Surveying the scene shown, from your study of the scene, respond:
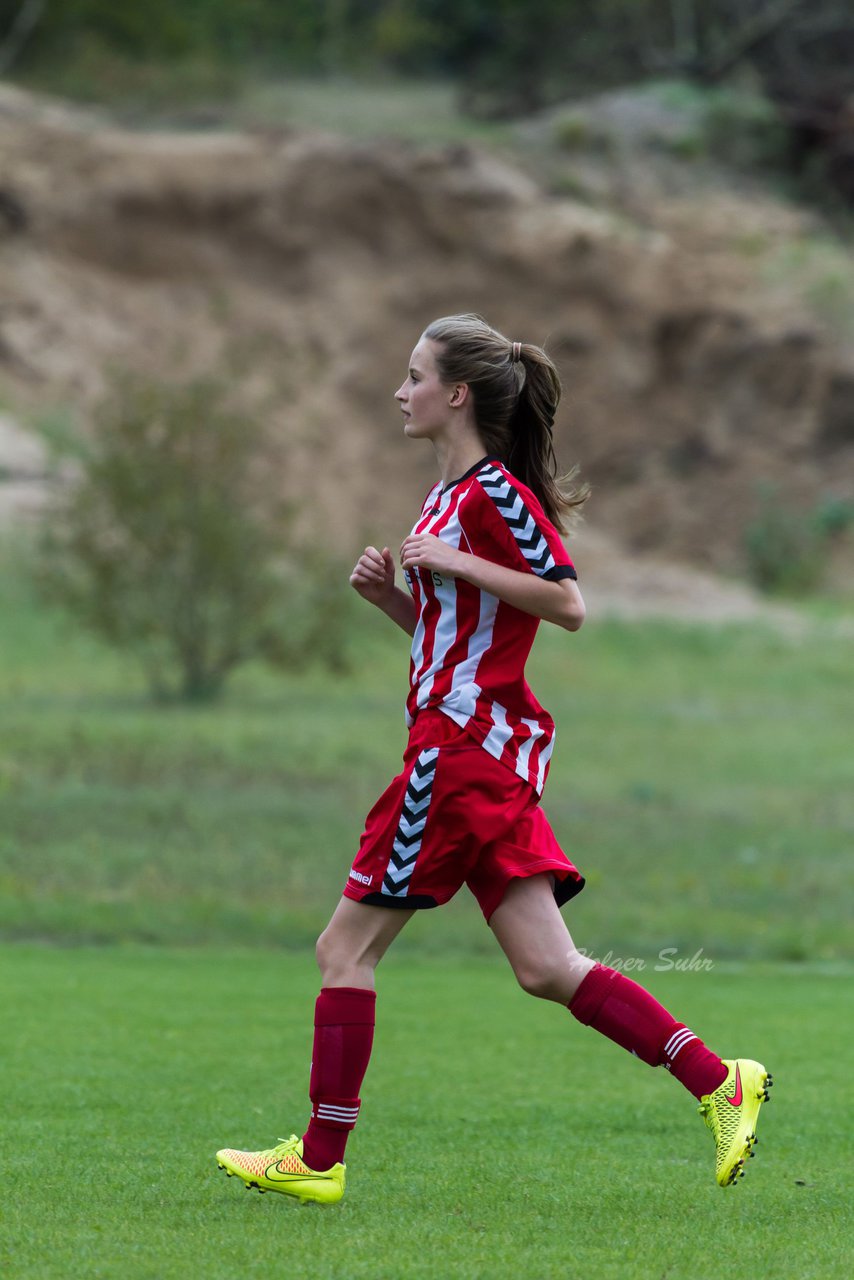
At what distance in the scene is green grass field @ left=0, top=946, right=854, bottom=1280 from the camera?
3.98 m

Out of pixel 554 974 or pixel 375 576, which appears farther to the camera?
pixel 375 576

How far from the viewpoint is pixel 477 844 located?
4.45 meters

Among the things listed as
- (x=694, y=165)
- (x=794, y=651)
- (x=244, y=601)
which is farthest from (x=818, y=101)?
(x=244, y=601)

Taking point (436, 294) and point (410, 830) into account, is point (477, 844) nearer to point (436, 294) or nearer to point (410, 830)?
point (410, 830)

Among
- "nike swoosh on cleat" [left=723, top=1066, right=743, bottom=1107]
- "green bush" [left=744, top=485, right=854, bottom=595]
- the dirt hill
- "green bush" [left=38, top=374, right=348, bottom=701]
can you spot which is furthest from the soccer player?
the dirt hill

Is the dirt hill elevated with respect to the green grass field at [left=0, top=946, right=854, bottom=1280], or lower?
elevated

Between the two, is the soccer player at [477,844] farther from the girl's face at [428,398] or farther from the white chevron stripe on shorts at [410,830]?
the girl's face at [428,398]

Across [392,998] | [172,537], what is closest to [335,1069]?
[392,998]

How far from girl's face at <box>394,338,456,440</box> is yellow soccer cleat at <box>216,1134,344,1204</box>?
1.93 m

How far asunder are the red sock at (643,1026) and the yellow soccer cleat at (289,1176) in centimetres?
75

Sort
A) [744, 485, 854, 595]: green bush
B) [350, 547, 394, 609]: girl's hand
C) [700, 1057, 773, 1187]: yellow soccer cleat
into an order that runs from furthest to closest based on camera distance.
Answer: [744, 485, 854, 595]: green bush < [350, 547, 394, 609]: girl's hand < [700, 1057, 773, 1187]: yellow soccer cleat

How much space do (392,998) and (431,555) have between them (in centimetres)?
479

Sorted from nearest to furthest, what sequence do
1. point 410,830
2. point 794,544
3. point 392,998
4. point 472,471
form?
point 410,830, point 472,471, point 392,998, point 794,544

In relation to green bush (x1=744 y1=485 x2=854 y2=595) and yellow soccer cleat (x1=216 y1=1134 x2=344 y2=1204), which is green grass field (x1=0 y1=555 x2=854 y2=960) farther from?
green bush (x1=744 y1=485 x2=854 y2=595)
